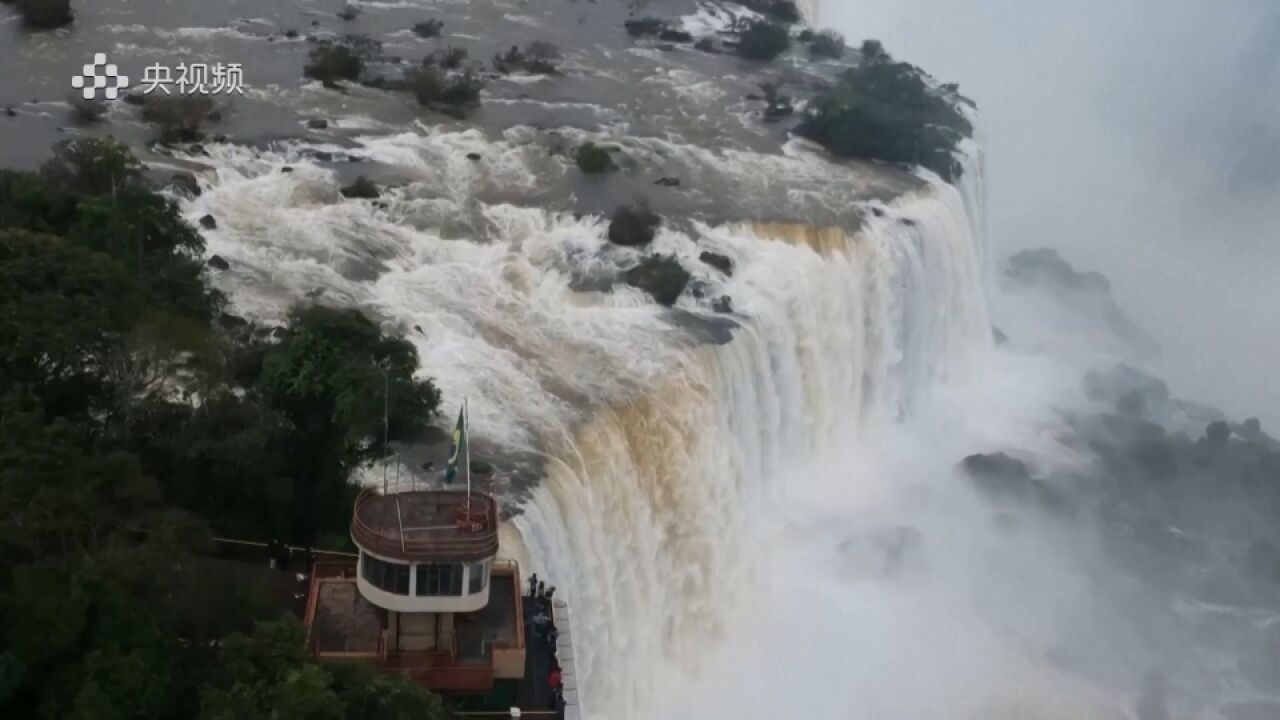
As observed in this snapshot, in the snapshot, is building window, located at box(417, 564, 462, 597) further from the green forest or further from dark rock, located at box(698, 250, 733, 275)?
dark rock, located at box(698, 250, 733, 275)

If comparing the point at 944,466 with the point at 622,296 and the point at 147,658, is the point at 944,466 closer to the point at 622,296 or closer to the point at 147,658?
the point at 622,296

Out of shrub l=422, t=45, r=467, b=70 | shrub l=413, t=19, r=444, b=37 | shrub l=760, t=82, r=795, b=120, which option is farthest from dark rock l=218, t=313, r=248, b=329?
shrub l=413, t=19, r=444, b=37

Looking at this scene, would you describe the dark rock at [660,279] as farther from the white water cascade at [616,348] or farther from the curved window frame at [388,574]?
the curved window frame at [388,574]

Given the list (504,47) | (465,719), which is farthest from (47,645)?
(504,47)

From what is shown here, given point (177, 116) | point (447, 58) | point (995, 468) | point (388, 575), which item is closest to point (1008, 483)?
point (995, 468)

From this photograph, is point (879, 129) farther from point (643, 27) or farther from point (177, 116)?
point (177, 116)

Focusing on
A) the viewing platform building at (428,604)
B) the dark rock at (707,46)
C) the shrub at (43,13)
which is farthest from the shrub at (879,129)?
the viewing platform building at (428,604)
